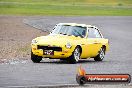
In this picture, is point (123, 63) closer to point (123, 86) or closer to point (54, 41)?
point (54, 41)

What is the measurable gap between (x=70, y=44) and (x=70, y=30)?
150cm

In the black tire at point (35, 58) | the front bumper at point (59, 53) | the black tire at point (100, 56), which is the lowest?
the black tire at point (100, 56)

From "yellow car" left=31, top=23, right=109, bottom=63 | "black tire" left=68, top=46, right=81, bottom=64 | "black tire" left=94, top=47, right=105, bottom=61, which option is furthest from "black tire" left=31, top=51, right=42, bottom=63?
"black tire" left=94, top=47, right=105, bottom=61

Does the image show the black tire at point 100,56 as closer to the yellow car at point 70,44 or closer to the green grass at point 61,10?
the yellow car at point 70,44

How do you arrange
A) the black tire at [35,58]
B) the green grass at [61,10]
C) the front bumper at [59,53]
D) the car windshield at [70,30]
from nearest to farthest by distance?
the front bumper at [59,53]
the black tire at [35,58]
the car windshield at [70,30]
the green grass at [61,10]

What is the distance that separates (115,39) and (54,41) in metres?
17.1

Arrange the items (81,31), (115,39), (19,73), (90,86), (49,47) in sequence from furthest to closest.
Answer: (115,39) < (81,31) < (49,47) < (19,73) < (90,86)

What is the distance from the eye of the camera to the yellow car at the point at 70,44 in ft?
68.4

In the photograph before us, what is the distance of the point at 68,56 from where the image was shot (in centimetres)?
2100

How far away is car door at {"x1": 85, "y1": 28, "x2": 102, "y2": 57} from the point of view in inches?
883

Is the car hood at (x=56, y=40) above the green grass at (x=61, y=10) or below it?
above

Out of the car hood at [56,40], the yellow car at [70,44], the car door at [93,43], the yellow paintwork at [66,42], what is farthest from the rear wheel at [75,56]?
the car door at [93,43]

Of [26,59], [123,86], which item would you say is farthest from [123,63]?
[123,86]

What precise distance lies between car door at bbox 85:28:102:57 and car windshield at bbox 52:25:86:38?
0.29m
